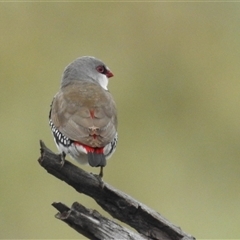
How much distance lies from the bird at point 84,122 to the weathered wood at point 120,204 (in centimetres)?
10

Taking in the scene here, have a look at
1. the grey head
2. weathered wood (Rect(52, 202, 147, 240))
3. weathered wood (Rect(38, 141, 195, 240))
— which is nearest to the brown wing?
weathered wood (Rect(38, 141, 195, 240))

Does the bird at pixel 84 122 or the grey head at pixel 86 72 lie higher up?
the grey head at pixel 86 72

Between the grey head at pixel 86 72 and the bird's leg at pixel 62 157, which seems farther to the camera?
the grey head at pixel 86 72

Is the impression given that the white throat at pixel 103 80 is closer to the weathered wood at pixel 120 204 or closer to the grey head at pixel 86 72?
the grey head at pixel 86 72

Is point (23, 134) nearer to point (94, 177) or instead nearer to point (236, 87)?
point (236, 87)

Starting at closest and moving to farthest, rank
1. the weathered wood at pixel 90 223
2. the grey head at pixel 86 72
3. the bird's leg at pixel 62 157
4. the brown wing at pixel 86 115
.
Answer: the weathered wood at pixel 90 223, the bird's leg at pixel 62 157, the brown wing at pixel 86 115, the grey head at pixel 86 72

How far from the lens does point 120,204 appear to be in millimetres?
7004

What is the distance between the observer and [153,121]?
17062 mm

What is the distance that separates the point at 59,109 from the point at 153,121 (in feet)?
30.8

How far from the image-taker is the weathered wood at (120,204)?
22.9 feet

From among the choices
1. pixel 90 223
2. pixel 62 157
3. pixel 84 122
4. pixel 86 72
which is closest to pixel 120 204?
pixel 90 223

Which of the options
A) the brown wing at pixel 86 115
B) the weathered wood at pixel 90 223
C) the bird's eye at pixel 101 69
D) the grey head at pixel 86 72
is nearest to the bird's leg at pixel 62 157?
the brown wing at pixel 86 115

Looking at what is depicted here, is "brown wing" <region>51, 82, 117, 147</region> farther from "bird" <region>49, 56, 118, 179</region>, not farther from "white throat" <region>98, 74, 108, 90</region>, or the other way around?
"white throat" <region>98, 74, 108, 90</region>

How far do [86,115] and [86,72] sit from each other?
1.34m
